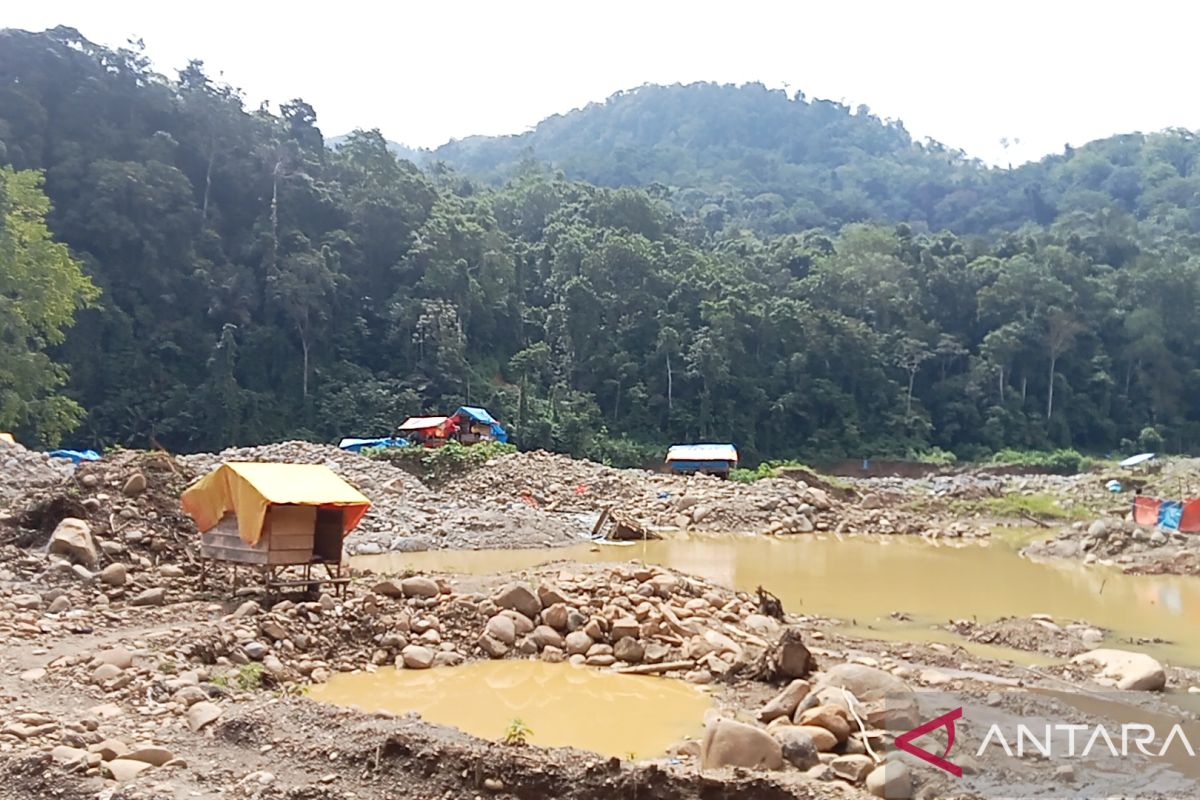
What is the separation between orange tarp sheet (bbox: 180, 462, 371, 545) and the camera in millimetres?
10422

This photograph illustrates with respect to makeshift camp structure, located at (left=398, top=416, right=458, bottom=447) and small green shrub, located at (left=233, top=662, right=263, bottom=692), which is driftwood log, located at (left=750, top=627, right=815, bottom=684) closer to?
small green shrub, located at (left=233, top=662, right=263, bottom=692)

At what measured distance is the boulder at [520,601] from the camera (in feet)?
33.9

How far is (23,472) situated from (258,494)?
899 centimetres

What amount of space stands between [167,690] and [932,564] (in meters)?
16.4

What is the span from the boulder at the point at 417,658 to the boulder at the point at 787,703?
351cm

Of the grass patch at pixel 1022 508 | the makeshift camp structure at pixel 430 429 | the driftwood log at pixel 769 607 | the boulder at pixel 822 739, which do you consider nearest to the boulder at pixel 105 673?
the boulder at pixel 822 739

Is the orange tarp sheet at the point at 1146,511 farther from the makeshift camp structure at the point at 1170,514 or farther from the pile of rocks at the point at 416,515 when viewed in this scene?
the pile of rocks at the point at 416,515

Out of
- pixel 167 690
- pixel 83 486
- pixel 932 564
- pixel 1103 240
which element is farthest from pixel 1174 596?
pixel 1103 240

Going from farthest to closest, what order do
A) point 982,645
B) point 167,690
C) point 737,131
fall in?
1. point 737,131
2. point 982,645
3. point 167,690

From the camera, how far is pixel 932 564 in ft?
66.1

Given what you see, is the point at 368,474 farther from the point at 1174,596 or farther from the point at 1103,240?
the point at 1103,240

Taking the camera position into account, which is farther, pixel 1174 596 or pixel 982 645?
pixel 1174 596

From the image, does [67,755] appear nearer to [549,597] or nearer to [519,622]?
[519,622]

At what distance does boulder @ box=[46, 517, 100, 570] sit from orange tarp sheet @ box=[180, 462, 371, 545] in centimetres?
117
